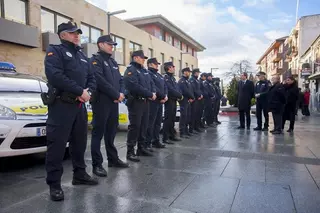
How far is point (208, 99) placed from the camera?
938 cm

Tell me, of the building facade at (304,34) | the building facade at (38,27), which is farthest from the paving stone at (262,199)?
the building facade at (304,34)

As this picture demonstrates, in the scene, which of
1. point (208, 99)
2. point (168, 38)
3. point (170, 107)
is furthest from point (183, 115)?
point (168, 38)

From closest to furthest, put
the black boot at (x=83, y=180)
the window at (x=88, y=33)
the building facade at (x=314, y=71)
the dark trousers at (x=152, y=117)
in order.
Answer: the black boot at (x=83, y=180) < the dark trousers at (x=152, y=117) < the window at (x=88, y=33) < the building facade at (x=314, y=71)

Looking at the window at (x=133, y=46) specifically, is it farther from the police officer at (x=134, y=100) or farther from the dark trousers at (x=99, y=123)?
the dark trousers at (x=99, y=123)

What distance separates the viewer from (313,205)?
2871 mm

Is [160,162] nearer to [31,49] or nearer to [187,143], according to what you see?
[187,143]

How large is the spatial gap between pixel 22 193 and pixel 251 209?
2.50 m

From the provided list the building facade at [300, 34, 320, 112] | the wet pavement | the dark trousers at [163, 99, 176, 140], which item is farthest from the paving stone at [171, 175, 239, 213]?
the building facade at [300, 34, 320, 112]

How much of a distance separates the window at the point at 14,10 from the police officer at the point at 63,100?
11462 mm

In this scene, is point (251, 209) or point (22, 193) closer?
point (251, 209)

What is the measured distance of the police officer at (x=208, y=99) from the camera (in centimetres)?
906

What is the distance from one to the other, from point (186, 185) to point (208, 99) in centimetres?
619

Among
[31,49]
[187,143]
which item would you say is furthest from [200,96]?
[31,49]

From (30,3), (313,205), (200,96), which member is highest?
(30,3)
